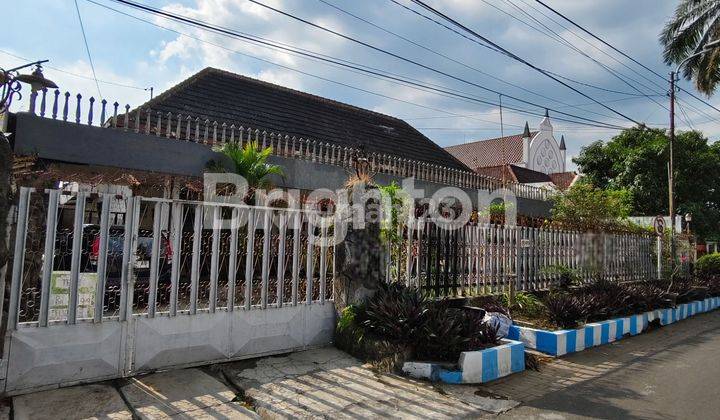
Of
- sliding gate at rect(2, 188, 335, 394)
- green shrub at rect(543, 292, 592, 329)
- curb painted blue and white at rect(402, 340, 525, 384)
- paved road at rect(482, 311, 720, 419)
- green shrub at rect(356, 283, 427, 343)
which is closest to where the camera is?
sliding gate at rect(2, 188, 335, 394)

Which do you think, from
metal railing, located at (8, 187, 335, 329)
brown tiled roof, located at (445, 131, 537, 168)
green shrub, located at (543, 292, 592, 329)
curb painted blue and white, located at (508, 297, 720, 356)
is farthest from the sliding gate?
brown tiled roof, located at (445, 131, 537, 168)

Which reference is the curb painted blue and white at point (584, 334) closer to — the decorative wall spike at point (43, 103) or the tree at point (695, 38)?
the decorative wall spike at point (43, 103)

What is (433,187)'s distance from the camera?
42.6 feet

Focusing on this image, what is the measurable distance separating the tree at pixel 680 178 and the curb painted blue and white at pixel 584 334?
1247 centimetres

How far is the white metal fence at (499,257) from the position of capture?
6.79 meters

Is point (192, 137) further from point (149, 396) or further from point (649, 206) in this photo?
point (649, 206)

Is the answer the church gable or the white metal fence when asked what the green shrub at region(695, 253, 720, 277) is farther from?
the church gable

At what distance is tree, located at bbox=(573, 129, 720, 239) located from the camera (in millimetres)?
19344

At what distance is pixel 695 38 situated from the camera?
16.9m

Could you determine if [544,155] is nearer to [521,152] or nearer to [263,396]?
[521,152]

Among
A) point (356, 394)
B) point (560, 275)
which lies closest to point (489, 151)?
point (560, 275)

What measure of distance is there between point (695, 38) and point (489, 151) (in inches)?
1011

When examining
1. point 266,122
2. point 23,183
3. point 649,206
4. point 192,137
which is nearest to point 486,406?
point 23,183

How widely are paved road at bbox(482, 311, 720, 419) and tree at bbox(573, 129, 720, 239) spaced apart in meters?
14.4
